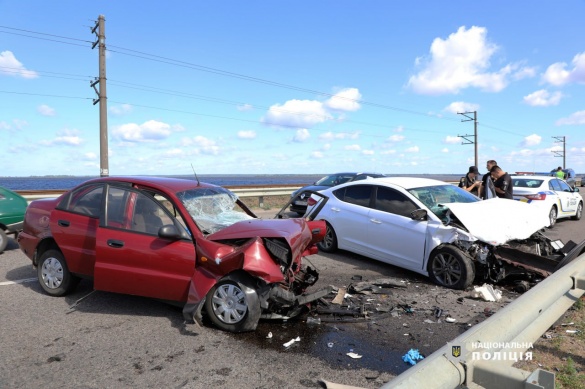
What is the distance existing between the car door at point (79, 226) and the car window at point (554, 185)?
12912 mm

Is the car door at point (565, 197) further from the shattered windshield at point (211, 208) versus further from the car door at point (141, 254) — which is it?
the car door at point (141, 254)

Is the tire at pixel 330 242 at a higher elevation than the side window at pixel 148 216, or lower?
lower

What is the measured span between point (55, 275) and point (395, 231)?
5.05 metres

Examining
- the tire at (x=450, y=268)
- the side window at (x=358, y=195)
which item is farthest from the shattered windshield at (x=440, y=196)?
the side window at (x=358, y=195)

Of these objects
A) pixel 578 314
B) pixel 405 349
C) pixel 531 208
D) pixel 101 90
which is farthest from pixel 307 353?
pixel 101 90

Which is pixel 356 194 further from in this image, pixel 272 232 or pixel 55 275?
pixel 55 275

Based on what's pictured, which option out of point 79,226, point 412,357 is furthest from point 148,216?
point 412,357

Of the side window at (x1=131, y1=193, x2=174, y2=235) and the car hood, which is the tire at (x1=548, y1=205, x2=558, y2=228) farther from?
the side window at (x1=131, y1=193, x2=174, y2=235)

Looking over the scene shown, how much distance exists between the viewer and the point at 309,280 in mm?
5340

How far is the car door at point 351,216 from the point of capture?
302 inches

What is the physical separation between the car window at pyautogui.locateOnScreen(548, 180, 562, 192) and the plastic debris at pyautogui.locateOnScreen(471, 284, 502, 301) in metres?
8.94

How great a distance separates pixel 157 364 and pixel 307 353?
1.37 meters

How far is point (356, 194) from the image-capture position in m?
8.07

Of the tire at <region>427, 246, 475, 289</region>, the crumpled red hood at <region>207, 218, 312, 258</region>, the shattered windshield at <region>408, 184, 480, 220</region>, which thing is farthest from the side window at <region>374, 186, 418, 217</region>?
the crumpled red hood at <region>207, 218, 312, 258</region>
